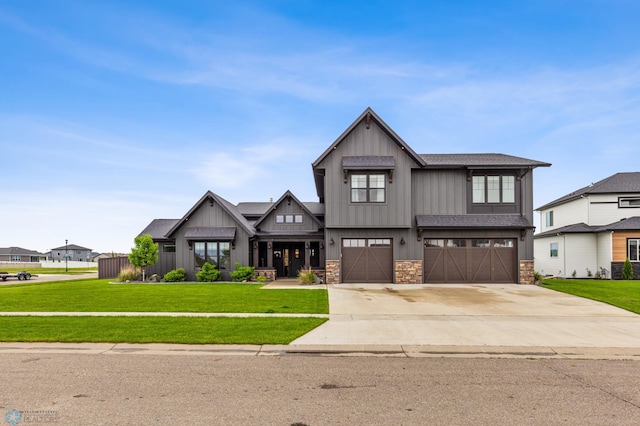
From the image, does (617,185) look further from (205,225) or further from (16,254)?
(16,254)

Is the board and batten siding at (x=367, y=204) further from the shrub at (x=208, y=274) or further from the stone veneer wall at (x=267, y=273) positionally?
the shrub at (x=208, y=274)

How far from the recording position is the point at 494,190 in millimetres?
21438

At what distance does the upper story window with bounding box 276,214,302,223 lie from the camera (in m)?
25.3

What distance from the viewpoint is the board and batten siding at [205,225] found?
Result: 76.7ft

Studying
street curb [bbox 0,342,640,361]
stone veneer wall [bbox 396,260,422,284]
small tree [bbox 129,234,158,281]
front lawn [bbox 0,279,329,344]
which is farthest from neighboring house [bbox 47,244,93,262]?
street curb [bbox 0,342,640,361]

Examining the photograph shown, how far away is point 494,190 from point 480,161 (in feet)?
6.75

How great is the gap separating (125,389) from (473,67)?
91.7 ft

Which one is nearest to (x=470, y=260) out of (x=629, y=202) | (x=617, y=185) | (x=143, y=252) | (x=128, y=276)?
(x=629, y=202)

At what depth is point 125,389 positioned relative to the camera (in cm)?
529

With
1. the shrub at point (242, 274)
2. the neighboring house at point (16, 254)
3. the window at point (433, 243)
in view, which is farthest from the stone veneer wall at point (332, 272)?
the neighboring house at point (16, 254)

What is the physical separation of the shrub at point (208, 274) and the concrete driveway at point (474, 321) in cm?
934

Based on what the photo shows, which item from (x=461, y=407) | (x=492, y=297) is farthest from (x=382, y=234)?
(x=461, y=407)

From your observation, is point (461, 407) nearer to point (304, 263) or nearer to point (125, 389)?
point (125, 389)

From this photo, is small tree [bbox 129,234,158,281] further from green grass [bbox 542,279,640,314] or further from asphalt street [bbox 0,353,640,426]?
green grass [bbox 542,279,640,314]
